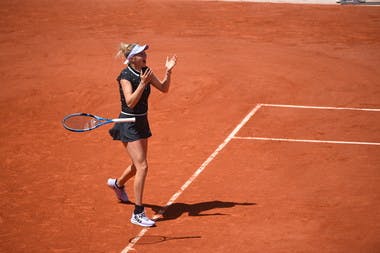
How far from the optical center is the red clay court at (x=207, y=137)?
372 inches

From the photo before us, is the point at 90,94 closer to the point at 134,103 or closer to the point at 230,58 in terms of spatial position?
the point at 230,58

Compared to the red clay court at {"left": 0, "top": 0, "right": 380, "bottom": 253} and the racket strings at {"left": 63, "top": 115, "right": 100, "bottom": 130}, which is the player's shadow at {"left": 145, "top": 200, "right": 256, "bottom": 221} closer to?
the red clay court at {"left": 0, "top": 0, "right": 380, "bottom": 253}

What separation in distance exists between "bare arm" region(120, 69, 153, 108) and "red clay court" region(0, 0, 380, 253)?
5.97 ft

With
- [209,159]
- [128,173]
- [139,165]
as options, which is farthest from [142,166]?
[209,159]

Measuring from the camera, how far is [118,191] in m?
10.4

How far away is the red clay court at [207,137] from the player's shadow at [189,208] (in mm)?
43

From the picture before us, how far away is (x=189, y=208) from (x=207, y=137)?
3.23 metres

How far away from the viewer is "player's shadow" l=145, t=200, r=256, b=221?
32.9 feet

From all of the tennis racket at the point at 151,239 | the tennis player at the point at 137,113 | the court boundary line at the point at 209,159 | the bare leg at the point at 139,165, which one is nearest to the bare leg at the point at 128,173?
the tennis player at the point at 137,113

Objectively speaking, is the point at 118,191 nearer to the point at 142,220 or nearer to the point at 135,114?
the point at 142,220

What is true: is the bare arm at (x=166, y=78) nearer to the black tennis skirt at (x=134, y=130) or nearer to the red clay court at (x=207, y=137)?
the black tennis skirt at (x=134, y=130)

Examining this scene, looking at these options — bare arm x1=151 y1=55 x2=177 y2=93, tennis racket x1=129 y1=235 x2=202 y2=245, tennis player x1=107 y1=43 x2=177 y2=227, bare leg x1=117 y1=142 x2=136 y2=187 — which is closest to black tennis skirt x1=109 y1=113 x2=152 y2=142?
tennis player x1=107 y1=43 x2=177 y2=227

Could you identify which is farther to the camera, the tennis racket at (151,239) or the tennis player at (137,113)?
the tennis player at (137,113)

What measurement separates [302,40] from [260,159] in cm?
1007
